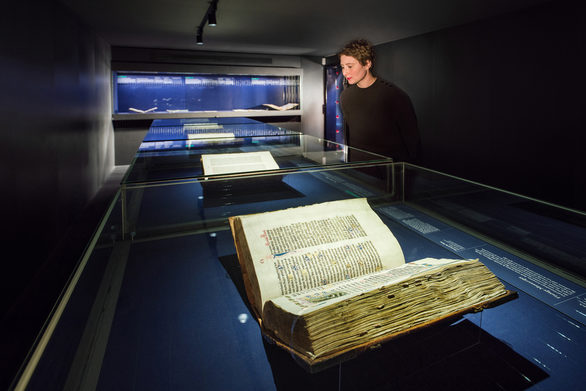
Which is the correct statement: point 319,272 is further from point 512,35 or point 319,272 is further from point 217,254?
point 512,35

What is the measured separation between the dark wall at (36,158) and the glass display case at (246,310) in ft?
3.81

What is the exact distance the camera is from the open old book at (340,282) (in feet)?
1.69

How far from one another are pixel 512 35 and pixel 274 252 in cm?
413

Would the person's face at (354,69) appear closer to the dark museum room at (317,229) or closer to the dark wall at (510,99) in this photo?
the dark museum room at (317,229)

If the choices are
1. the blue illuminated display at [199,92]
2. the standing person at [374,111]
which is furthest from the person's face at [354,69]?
the blue illuminated display at [199,92]

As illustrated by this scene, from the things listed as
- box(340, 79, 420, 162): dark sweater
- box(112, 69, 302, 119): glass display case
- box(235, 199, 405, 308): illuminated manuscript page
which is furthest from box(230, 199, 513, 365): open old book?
box(112, 69, 302, 119): glass display case

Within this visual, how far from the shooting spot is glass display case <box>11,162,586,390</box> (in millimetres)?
566

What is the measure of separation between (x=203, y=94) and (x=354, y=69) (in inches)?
182

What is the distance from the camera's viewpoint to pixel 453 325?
0.69m

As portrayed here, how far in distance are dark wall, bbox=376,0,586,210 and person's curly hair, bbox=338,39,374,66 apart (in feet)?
4.94

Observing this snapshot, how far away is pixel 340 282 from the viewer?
0.70 meters

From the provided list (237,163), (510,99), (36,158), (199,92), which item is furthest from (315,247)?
(199,92)

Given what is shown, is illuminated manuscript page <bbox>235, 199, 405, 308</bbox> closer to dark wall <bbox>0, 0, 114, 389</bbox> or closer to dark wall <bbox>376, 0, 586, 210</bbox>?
dark wall <bbox>0, 0, 114, 389</bbox>

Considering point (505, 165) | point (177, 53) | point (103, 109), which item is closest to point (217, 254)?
point (505, 165)
